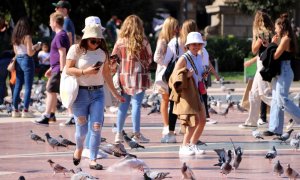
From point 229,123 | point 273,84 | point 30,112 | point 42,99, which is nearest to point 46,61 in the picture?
point 42,99

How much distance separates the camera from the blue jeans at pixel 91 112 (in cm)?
1112

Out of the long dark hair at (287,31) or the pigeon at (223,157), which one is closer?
the pigeon at (223,157)

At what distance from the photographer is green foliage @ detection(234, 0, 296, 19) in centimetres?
3966

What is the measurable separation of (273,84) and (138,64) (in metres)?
2.11

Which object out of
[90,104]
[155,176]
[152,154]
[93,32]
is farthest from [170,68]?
[155,176]

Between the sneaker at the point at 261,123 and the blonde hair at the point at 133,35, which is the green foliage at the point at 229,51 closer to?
the sneaker at the point at 261,123

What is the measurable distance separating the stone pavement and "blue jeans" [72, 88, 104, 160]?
33cm

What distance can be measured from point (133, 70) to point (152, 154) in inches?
58.3

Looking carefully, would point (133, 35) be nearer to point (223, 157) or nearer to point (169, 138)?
point (169, 138)

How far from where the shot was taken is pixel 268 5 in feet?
131

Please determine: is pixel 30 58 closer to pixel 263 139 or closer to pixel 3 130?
pixel 3 130

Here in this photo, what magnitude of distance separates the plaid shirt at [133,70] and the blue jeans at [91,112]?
7.63ft

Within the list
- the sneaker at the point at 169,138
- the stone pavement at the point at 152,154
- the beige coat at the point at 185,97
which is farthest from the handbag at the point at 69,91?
the sneaker at the point at 169,138

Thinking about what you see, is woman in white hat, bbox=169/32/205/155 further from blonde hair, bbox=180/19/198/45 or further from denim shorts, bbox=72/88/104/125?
denim shorts, bbox=72/88/104/125
